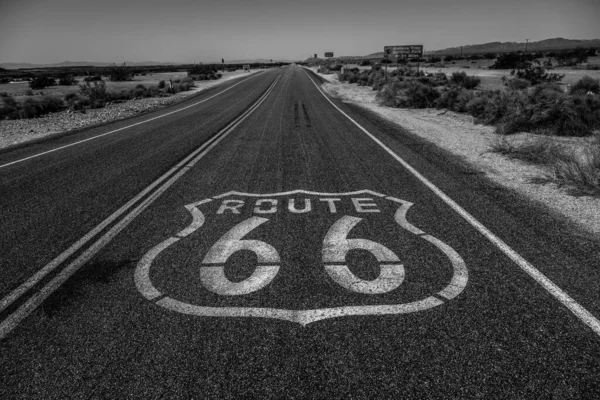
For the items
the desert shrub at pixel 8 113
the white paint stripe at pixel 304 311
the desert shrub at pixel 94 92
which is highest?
the desert shrub at pixel 94 92

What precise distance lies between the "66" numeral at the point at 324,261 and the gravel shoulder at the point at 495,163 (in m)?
2.65

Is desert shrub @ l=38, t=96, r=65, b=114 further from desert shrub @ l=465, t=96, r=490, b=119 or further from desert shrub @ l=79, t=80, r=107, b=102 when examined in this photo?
desert shrub @ l=465, t=96, r=490, b=119

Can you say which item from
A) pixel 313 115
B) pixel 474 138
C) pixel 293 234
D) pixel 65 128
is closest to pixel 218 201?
pixel 293 234

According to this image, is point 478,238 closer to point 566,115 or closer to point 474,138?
point 474,138

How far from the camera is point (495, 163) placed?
23.7 ft

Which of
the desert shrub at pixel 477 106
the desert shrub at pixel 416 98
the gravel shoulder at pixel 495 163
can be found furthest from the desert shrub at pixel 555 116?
the desert shrub at pixel 416 98

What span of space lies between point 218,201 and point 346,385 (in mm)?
3475

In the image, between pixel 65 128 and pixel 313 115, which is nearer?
pixel 65 128

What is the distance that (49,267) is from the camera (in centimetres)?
343

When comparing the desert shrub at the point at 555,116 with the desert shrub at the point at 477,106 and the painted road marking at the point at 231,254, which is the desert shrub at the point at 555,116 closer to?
the desert shrub at the point at 477,106

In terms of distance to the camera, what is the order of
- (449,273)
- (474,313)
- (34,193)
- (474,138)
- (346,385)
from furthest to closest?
(474,138), (34,193), (449,273), (474,313), (346,385)

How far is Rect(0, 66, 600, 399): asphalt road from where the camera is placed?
2148 mm

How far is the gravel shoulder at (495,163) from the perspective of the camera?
15.3ft

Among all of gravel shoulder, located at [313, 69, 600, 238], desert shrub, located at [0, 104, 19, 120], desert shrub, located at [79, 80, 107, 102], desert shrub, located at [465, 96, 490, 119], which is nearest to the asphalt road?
gravel shoulder, located at [313, 69, 600, 238]
